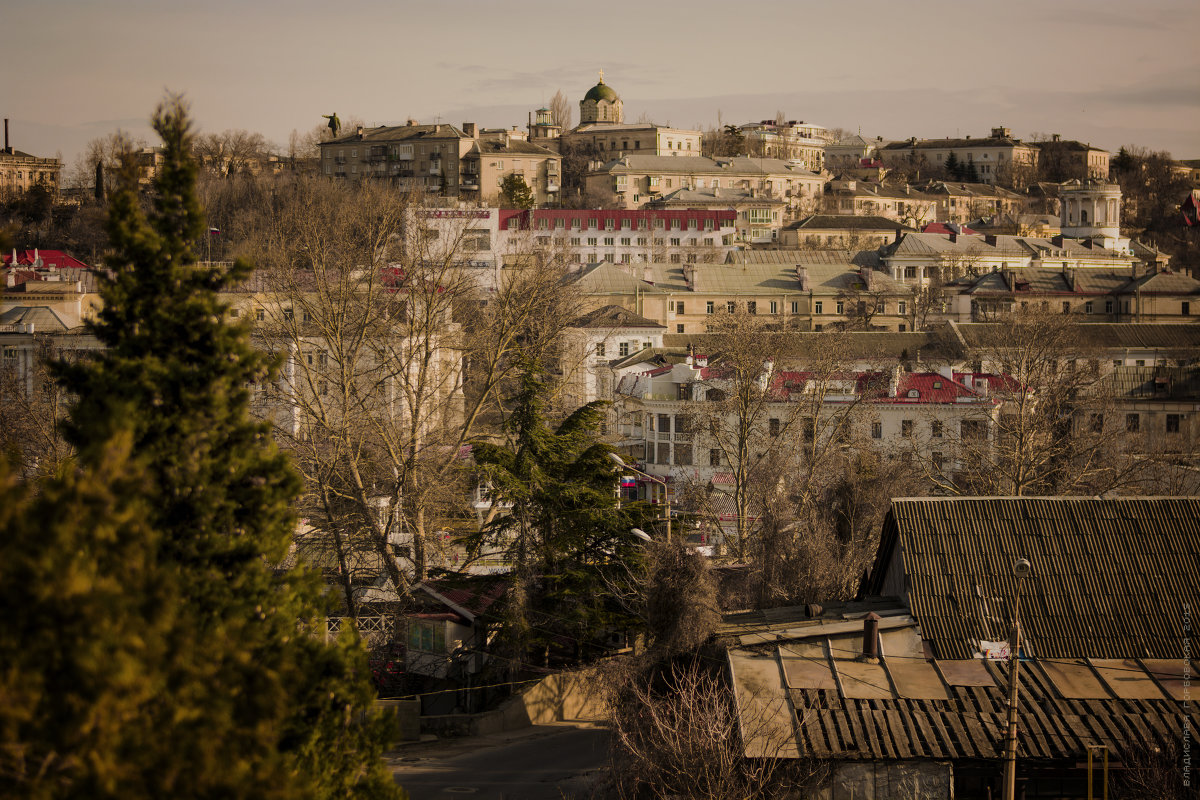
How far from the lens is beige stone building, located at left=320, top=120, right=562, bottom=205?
11500 cm

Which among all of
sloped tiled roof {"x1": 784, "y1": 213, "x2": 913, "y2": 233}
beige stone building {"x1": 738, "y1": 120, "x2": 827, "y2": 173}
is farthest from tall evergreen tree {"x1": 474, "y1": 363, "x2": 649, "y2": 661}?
beige stone building {"x1": 738, "y1": 120, "x2": 827, "y2": 173}

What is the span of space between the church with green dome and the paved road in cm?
13737

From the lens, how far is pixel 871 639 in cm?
1574

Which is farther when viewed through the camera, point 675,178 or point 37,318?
point 675,178

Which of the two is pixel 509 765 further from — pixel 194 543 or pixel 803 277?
pixel 803 277

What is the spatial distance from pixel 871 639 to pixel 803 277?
59177 mm

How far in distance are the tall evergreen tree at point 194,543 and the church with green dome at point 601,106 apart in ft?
485

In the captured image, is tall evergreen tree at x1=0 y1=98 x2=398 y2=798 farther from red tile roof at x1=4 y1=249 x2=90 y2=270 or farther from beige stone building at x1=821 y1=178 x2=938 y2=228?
beige stone building at x1=821 y1=178 x2=938 y2=228

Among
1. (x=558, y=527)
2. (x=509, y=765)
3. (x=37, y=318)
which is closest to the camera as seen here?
(x=509, y=765)

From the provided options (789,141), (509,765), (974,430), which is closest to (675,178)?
(789,141)

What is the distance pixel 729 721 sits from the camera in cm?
1455

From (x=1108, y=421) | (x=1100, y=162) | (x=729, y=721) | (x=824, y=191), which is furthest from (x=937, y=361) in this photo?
(x=1100, y=162)

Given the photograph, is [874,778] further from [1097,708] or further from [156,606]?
[156,606]

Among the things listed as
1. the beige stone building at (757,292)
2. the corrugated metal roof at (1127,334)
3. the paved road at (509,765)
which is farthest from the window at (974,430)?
the beige stone building at (757,292)
